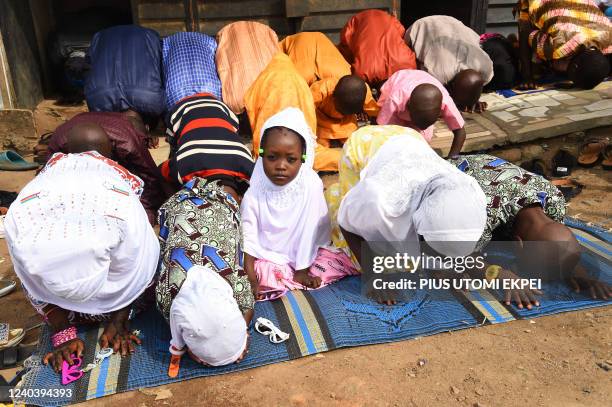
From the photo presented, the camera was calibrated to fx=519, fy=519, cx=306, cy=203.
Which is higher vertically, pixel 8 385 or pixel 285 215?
pixel 285 215

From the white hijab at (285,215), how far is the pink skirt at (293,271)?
5cm

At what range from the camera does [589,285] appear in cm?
270

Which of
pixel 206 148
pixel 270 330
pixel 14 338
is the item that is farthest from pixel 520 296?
pixel 14 338

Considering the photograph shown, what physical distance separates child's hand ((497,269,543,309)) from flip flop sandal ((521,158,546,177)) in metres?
1.98

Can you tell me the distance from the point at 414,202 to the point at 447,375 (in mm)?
760

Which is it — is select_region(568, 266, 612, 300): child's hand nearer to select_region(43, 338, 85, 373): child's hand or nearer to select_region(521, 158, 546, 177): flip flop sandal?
select_region(521, 158, 546, 177): flip flop sandal

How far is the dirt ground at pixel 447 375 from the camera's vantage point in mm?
2117

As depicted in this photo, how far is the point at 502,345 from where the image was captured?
7.89 feet

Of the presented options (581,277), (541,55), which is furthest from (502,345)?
(541,55)

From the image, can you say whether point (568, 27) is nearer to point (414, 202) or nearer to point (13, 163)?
point (414, 202)

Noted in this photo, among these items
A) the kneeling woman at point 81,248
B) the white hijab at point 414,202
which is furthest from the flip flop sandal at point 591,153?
the kneeling woman at point 81,248

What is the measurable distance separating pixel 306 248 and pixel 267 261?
0.75 ft

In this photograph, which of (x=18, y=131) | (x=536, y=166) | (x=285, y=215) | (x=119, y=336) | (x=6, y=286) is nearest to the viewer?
(x=119, y=336)

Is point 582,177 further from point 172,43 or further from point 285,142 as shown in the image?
point 172,43
